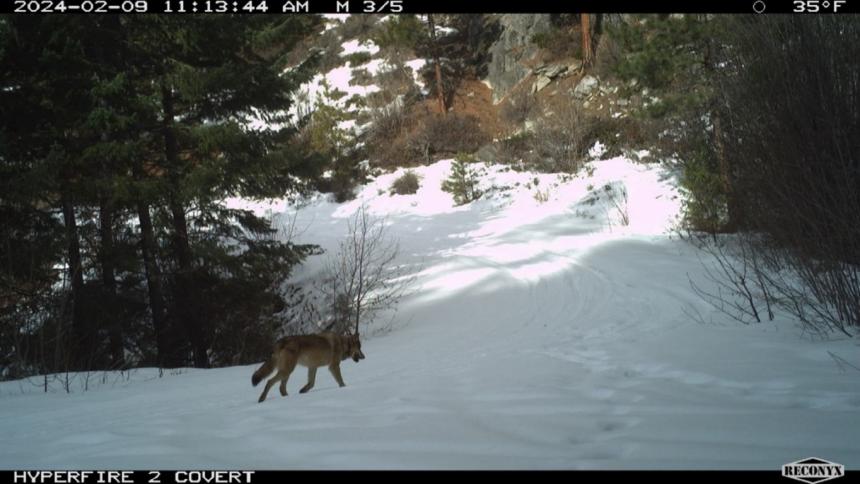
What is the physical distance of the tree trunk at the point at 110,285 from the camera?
9711 millimetres

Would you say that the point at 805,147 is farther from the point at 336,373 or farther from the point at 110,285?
the point at 110,285

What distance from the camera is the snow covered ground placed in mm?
2379

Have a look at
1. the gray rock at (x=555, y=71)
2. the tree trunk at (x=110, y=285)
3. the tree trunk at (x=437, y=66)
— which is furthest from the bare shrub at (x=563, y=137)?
the tree trunk at (x=110, y=285)

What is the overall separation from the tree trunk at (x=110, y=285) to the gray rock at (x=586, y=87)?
2379 centimetres

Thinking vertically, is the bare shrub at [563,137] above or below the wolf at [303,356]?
above

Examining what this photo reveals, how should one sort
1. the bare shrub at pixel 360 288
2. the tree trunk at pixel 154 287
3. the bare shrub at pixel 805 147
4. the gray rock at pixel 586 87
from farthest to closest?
the gray rock at pixel 586 87, the bare shrub at pixel 360 288, the tree trunk at pixel 154 287, the bare shrub at pixel 805 147

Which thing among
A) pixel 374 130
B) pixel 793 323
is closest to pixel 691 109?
pixel 793 323

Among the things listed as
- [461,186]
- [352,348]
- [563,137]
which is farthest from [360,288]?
[563,137]

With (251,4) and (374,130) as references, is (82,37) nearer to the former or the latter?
(251,4)

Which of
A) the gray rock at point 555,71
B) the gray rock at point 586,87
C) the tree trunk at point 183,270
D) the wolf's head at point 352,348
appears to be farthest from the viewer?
the gray rock at point 555,71

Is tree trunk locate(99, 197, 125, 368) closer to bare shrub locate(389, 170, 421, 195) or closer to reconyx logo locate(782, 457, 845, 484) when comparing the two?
reconyx logo locate(782, 457, 845, 484)

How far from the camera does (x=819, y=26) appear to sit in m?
4.42

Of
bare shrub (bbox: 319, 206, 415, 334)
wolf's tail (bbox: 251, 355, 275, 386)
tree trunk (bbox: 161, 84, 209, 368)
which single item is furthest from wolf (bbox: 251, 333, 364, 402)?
tree trunk (bbox: 161, 84, 209, 368)

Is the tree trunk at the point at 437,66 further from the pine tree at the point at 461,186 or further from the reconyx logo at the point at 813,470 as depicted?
the reconyx logo at the point at 813,470
